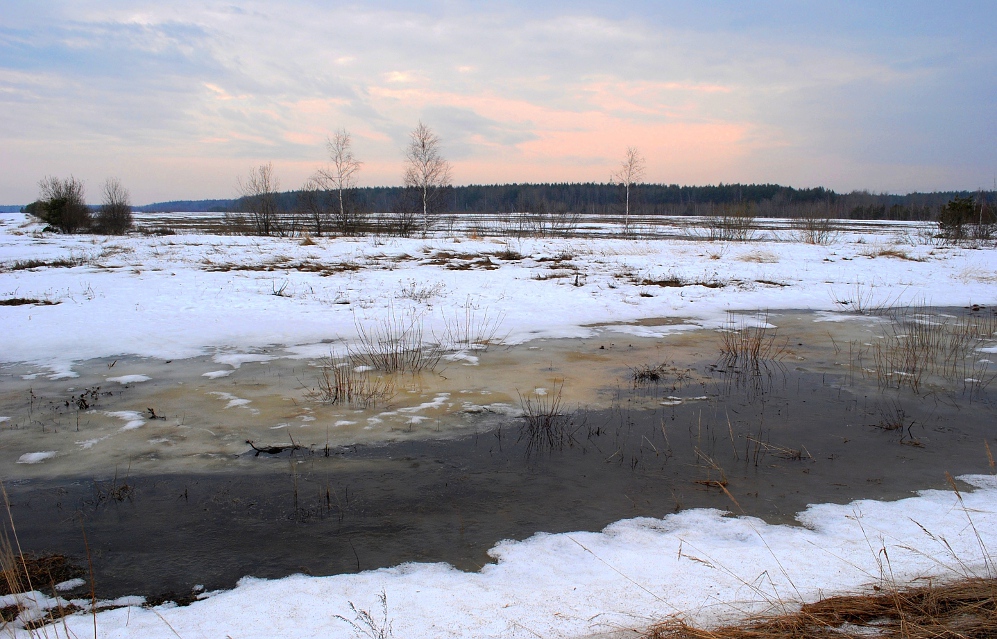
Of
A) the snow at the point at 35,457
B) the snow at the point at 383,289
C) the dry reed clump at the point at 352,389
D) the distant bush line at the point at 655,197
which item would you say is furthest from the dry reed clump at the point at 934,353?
the distant bush line at the point at 655,197

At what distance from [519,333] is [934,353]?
19.3 feet

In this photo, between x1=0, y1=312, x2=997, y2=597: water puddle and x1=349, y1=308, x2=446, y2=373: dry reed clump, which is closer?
x1=0, y1=312, x2=997, y2=597: water puddle

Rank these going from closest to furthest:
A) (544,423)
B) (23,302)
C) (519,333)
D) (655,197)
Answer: (544,423), (519,333), (23,302), (655,197)

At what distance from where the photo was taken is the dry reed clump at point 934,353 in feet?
22.8

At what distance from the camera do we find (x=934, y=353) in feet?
26.3

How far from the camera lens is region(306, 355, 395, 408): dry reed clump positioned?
247 inches

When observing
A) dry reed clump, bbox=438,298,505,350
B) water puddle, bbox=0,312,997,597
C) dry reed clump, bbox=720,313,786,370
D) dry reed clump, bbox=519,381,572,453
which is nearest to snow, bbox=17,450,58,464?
water puddle, bbox=0,312,997,597

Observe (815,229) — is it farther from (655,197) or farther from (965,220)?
(655,197)

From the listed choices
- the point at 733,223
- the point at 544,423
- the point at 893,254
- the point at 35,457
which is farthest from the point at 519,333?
the point at 733,223

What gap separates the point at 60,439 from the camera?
201 inches

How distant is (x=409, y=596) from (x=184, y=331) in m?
8.02

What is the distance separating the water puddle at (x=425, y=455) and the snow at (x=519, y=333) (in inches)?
8.7

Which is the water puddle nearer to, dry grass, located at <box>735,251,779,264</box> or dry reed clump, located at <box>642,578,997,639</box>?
dry reed clump, located at <box>642,578,997,639</box>

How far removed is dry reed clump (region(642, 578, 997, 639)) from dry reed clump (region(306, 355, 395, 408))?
4335mm
